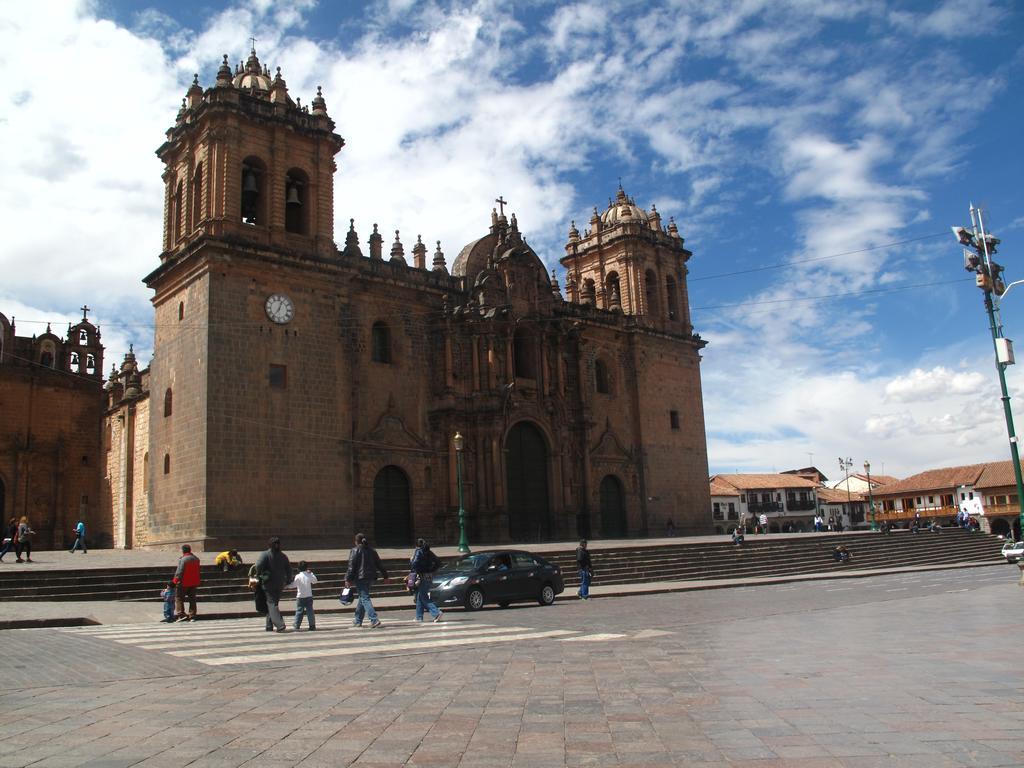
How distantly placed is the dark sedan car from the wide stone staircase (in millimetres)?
3213

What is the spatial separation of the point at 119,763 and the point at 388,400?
83.4 ft

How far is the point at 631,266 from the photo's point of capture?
136 feet

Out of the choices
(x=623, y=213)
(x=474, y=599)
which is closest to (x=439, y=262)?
(x=623, y=213)

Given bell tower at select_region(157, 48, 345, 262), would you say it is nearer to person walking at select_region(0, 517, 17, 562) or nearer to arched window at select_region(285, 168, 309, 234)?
arched window at select_region(285, 168, 309, 234)

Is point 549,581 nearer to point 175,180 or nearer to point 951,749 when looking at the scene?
point 951,749

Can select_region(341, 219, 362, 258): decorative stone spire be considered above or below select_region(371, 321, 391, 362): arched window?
above

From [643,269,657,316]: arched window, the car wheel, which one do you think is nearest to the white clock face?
the car wheel

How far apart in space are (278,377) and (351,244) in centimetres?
615

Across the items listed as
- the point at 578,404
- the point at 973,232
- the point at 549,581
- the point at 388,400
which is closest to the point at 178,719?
the point at 549,581

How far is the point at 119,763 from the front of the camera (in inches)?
204

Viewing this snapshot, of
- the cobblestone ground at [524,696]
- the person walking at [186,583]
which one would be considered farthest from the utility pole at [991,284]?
the person walking at [186,583]

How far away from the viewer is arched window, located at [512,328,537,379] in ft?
115

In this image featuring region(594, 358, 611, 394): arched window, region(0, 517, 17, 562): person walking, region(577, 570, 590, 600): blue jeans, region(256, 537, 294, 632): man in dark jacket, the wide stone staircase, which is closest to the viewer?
region(256, 537, 294, 632): man in dark jacket

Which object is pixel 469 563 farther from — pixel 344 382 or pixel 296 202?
pixel 296 202
